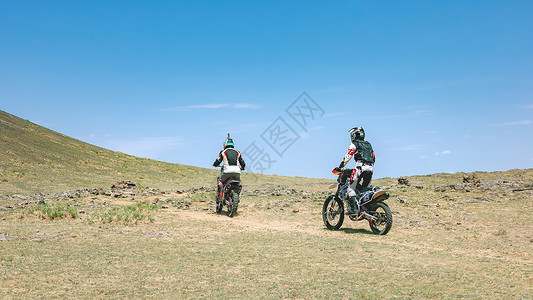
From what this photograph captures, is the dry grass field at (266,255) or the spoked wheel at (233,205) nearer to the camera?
the dry grass field at (266,255)

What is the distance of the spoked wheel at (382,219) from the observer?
452 inches

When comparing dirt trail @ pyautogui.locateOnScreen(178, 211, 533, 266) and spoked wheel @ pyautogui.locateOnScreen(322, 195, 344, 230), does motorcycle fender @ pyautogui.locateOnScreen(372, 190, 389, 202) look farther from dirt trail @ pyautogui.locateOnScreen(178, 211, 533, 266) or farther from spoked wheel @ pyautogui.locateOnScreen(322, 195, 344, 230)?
spoked wheel @ pyautogui.locateOnScreen(322, 195, 344, 230)

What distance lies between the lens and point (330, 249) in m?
9.31

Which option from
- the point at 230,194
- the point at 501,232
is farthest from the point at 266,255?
the point at 230,194

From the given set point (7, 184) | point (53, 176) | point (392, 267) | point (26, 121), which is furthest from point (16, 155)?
point (392, 267)

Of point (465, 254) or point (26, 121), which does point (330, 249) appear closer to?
point (465, 254)

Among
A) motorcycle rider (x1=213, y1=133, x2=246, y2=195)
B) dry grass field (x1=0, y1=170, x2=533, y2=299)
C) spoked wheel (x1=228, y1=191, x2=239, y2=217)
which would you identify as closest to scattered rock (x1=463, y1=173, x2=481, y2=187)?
dry grass field (x1=0, y1=170, x2=533, y2=299)

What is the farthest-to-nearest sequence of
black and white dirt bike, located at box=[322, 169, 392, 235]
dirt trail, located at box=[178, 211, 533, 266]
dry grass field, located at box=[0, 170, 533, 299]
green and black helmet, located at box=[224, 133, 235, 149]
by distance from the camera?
green and black helmet, located at box=[224, 133, 235, 149] < black and white dirt bike, located at box=[322, 169, 392, 235] < dirt trail, located at box=[178, 211, 533, 266] < dry grass field, located at box=[0, 170, 533, 299]

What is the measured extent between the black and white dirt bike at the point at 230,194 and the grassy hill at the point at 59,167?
15121 mm

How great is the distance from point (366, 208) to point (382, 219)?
0.60m

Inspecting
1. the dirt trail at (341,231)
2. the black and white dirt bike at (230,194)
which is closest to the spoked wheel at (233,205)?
the black and white dirt bike at (230,194)

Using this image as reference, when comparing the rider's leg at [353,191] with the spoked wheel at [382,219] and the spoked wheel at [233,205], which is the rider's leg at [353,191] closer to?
the spoked wheel at [382,219]

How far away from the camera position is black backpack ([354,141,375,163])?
1195 cm

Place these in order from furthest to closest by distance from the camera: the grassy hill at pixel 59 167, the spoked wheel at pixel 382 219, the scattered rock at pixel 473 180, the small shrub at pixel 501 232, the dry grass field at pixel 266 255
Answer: the grassy hill at pixel 59 167 < the scattered rock at pixel 473 180 < the small shrub at pixel 501 232 < the spoked wheel at pixel 382 219 < the dry grass field at pixel 266 255
